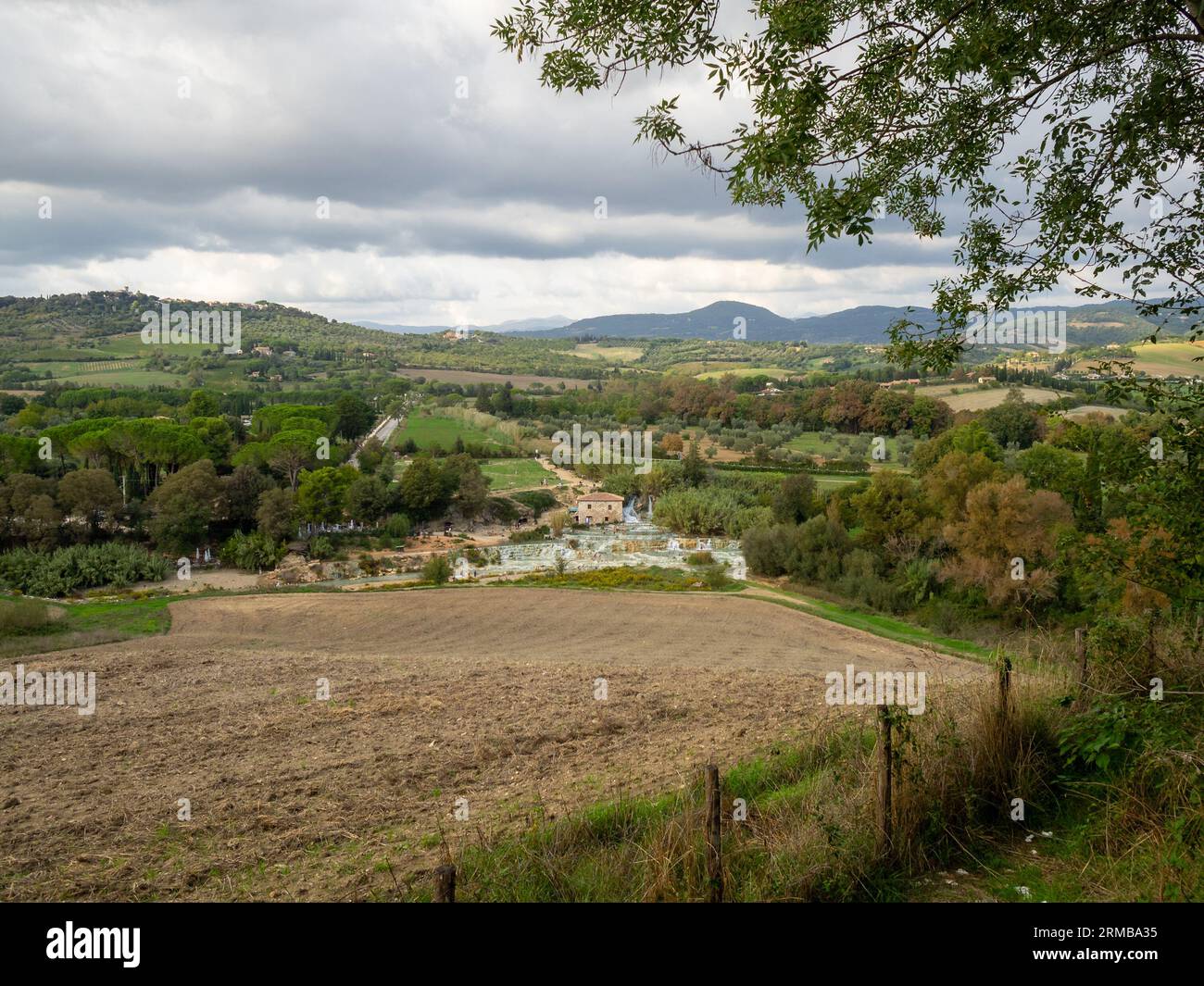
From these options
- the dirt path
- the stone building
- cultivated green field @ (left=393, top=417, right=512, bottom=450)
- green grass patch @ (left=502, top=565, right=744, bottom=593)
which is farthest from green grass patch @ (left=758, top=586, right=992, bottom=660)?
cultivated green field @ (left=393, top=417, right=512, bottom=450)

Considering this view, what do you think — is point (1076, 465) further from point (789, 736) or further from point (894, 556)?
point (789, 736)

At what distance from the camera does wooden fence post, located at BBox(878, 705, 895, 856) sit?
4.64 meters

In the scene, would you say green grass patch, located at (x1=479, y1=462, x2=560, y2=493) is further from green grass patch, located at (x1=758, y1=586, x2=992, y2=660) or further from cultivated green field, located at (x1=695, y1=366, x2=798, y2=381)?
cultivated green field, located at (x1=695, y1=366, x2=798, y2=381)

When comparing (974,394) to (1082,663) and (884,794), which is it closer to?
(1082,663)

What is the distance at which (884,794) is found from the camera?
15.3 ft

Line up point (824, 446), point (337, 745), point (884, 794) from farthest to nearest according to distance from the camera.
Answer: point (824, 446)
point (337, 745)
point (884, 794)

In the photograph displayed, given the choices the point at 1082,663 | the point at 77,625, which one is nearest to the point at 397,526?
the point at 77,625

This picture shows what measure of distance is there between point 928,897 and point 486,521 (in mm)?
42465

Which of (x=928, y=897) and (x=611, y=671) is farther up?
(x=928, y=897)

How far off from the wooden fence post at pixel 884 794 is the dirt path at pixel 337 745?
286cm

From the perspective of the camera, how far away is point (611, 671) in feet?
47.2

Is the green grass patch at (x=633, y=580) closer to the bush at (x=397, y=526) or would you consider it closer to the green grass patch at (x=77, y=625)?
the bush at (x=397, y=526)

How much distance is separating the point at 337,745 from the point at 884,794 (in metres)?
7.18
